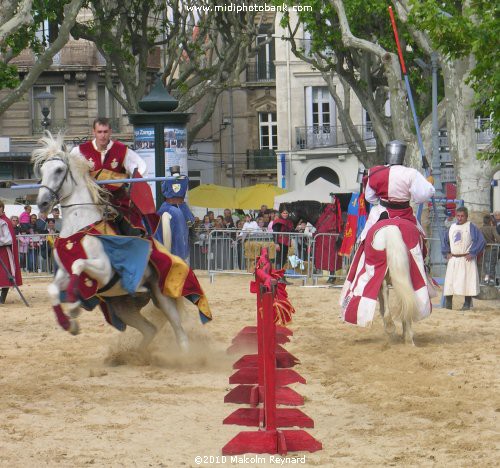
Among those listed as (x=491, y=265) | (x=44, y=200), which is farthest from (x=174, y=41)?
(x=44, y=200)

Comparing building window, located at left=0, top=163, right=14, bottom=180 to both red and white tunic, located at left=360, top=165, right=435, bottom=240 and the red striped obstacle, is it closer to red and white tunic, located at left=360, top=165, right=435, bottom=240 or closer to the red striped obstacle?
red and white tunic, located at left=360, top=165, right=435, bottom=240

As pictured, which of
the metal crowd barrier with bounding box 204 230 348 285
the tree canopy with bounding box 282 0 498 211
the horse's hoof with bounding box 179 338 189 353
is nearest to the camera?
the horse's hoof with bounding box 179 338 189 353

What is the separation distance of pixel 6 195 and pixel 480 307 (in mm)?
25474

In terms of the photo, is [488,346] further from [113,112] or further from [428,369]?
[113,112]

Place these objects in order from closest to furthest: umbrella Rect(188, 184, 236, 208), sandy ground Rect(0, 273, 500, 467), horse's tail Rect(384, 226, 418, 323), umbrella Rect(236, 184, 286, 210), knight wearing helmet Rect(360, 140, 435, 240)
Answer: sandy ground Rect(0, 273, 500, 467) < horse's tail Rect(384, 226, 418, 323) < knight wearing helmet Rect(360, 140, 435, 240) < umbrella Rect(236, 184, 286, 210) < umbrella Rect(188, 184, 236, 208)

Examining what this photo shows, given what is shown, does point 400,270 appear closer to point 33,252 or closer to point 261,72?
point 33,252

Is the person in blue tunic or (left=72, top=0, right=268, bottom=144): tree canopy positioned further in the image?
(left=72, top=0, right=268, bottom=144): tree canopy

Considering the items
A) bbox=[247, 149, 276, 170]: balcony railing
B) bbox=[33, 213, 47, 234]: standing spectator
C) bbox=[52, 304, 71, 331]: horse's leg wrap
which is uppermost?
bbox=[247, 149, 276, 170]: balcony railing

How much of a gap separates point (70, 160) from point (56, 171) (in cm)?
23

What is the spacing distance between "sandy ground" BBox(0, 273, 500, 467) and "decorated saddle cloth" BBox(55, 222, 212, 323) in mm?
727

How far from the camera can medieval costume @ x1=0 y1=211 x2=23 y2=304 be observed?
19.6 metres

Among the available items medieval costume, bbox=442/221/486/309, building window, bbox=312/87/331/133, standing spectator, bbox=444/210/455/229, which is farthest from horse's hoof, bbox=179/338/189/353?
building window, bbox=312/87/331/133

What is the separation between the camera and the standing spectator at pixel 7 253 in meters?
19.6

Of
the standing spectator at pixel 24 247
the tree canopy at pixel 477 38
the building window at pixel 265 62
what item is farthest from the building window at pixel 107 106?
the tree canopy at pixel 477 38
